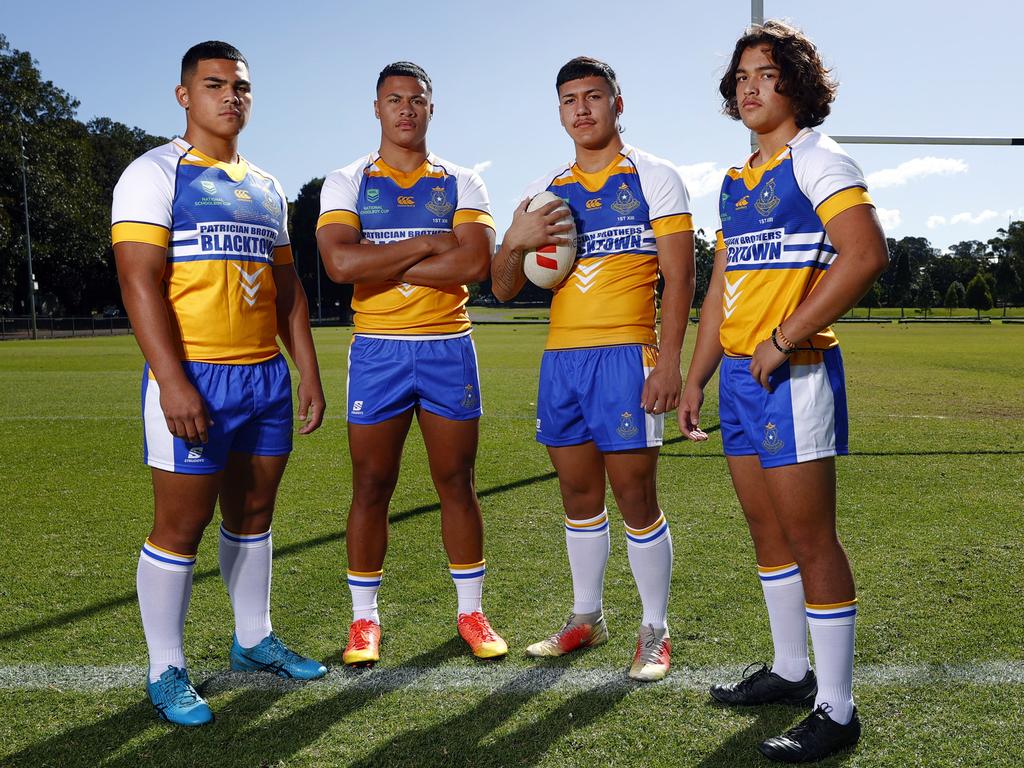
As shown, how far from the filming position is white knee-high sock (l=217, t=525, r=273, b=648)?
3498mm

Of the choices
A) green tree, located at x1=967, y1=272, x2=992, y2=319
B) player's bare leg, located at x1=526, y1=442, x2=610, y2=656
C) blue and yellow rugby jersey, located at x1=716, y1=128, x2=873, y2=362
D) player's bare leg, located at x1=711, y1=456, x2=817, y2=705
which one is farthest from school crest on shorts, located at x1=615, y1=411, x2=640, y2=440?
green tree, located at x1=967, y1=272, x2=992, y2=319

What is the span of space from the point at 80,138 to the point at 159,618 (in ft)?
172

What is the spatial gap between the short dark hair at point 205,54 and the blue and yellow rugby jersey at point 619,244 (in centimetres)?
146

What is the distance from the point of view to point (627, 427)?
11.4 ft

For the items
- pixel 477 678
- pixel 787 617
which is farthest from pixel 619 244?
pixel 477 678

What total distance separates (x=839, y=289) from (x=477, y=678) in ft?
6.67

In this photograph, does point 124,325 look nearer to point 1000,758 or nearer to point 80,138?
point 80,138

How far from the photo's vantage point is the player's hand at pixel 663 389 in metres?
3.41

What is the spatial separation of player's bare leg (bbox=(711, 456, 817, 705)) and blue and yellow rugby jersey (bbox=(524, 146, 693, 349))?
0.78m

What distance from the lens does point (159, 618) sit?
10.5ft

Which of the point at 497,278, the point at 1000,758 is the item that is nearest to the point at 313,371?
the point at 497,278

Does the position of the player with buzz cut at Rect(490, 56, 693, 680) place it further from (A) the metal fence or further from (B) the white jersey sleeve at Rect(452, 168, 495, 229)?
(A) the metal fence

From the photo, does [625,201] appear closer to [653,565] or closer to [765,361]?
[765,361]

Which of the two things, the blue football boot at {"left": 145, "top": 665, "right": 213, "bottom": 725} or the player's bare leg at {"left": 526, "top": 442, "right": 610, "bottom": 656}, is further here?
the player's bare leg at {"left": 526, "top": 442, "right": 610, "bottom": 656}
